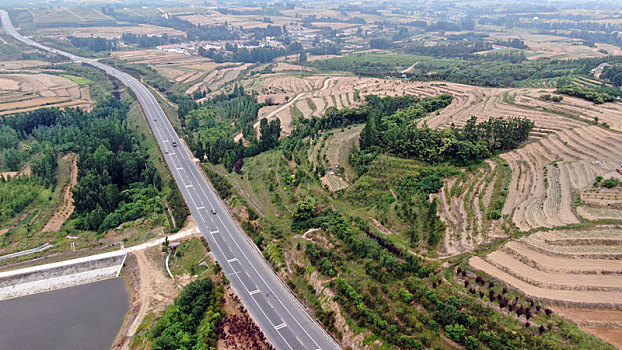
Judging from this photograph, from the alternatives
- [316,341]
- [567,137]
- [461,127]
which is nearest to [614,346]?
[316,341]

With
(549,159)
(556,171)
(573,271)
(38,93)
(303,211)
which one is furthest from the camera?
(38,93)

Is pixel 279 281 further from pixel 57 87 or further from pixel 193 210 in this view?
pixel 57 87

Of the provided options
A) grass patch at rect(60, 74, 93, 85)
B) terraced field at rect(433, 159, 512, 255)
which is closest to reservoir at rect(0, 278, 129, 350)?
terraced field at rect(433, 159, 512, 255)

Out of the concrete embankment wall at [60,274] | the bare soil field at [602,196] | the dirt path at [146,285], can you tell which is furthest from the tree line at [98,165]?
the bare soil field at [602,196]

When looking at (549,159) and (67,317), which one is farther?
(549,159)

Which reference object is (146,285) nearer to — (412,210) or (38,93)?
(412,210)

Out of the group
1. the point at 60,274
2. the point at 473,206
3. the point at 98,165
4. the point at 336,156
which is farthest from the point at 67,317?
the point at 473,206
